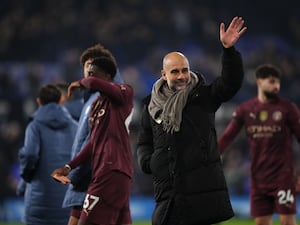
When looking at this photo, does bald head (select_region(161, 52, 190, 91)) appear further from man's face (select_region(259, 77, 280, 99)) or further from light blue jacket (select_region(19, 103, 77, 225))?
man's face (select_region(259, 77, 280, 99))

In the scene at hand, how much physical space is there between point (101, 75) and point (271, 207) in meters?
3.65

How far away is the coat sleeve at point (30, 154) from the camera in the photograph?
8602 mm

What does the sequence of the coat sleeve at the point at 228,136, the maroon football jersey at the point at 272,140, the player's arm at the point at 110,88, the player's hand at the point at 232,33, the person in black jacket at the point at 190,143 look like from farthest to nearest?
the coat sleeve at the point at 228,136 < the maroon football jersey at the point at 272,140 < the player's arm at the point at 110,88 < the person in black jacket at the point at 190,143 < the player's hand at the point at 232,33

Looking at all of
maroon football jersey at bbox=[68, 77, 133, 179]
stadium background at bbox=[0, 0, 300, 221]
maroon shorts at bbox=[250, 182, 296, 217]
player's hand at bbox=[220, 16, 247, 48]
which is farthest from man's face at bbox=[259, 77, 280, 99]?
stadium background at bbox=[0, 0, 300, 221]

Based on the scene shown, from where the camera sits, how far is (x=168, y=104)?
6.22 meters

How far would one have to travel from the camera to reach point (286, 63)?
23.7 m

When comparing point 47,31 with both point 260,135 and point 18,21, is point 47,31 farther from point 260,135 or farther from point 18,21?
point 260,135

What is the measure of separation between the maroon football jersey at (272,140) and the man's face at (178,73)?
375cm

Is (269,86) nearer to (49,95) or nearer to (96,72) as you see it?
(49,95)

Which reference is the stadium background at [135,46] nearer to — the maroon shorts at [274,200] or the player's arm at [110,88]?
the maroon shorts at [274,200]

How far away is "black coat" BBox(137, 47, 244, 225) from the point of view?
6027 millimetres

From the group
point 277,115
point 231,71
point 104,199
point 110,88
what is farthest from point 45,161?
point 231,71

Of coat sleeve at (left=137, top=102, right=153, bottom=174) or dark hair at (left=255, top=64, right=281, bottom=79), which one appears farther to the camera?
dark hair at (left=255, top=64, right=281, bottom=79)

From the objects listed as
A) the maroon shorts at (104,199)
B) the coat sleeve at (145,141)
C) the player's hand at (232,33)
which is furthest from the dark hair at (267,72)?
the player's hand at (232,33)
